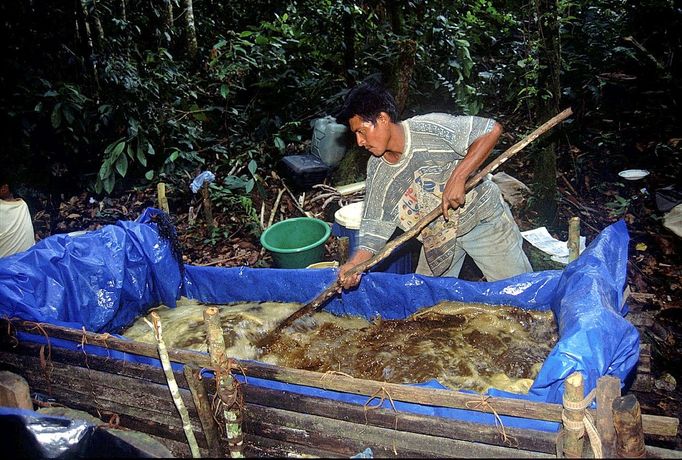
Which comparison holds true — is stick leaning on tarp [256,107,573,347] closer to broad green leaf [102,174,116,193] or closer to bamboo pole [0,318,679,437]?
bamboo pole [0,318,679,437]

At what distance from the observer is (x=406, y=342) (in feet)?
12.5

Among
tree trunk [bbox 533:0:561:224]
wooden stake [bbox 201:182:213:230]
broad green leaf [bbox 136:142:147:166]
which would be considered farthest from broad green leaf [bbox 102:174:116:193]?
tree trunk [bbox 533:0:561:224]

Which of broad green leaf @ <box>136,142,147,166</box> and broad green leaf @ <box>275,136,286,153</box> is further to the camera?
broad green leaf @ <box>275,136,286,153</box>

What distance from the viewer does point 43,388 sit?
3.36m

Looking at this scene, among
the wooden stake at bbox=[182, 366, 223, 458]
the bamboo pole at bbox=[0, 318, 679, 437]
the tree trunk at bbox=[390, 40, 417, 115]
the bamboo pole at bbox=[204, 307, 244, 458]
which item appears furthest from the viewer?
the tree trunk at bbox=[390, 40, 417, 115]

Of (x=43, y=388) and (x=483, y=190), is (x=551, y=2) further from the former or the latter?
(x=43, y=388)

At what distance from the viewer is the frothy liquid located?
137 inches

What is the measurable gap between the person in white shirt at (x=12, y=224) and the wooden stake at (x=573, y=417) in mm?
4899

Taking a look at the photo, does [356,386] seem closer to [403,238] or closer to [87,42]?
[403,238]

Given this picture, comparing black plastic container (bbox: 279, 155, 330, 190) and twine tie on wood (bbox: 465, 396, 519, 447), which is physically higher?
black plastic container (bbox: 279, 155, 330, 190)

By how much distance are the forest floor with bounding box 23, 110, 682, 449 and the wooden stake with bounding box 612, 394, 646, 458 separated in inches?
96.5

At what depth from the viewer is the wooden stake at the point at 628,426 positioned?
1.94 m

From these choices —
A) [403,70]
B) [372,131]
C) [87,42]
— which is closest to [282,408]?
[372,131]

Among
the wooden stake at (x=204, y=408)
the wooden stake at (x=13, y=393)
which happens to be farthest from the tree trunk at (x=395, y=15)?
the wooden stake at (x=13, y=393)
